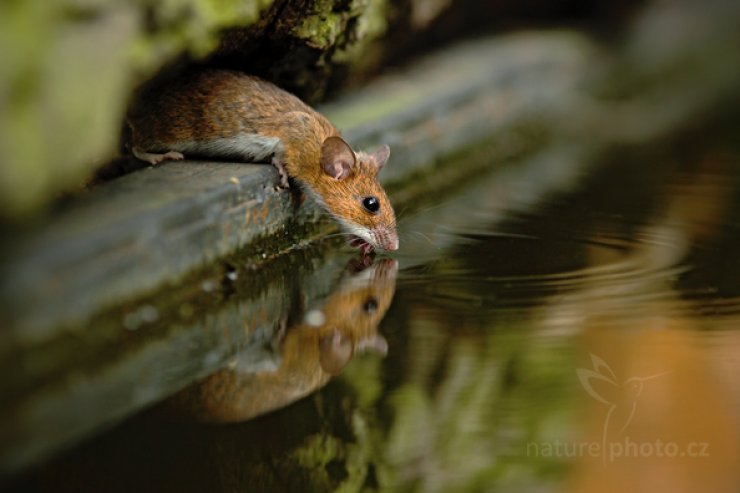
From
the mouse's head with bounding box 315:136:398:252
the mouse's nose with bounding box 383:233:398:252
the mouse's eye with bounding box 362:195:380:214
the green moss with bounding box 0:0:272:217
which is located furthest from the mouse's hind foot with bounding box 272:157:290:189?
the green moss with bounding box 0:0:272:217

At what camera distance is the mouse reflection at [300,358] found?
3332 millimetres

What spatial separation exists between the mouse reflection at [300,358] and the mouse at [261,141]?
19.2 inches

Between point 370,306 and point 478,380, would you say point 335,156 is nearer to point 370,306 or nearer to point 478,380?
point 370,306

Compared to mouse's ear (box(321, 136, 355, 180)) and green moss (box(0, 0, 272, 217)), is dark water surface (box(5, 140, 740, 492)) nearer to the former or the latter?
mouse's ear (box(321, 136, 355, 180))

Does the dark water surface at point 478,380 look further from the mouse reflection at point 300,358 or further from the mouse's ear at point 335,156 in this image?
the mouse's ear at point 335,156

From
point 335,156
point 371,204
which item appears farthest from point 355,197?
point 335,156

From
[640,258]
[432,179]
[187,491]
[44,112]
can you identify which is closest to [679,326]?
[640,258]

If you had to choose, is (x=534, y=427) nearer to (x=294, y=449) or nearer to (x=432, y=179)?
(x=294, y=449)

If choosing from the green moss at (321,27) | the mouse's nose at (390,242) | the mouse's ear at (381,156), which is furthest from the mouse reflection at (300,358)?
the green moss at (321,27)

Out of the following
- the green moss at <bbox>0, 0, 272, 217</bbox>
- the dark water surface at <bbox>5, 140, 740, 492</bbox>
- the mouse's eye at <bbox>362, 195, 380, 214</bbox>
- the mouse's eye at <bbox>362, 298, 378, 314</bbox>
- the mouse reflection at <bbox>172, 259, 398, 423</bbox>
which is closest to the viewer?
the dark water surface at <bbox>5, 140, 740, 492</bbox>

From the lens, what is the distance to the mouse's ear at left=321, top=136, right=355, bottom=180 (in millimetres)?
5016

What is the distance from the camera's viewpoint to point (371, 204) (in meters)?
5.08

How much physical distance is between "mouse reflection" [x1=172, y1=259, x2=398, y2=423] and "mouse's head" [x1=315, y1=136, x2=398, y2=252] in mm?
345

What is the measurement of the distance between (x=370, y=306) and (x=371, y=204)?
0.85m
